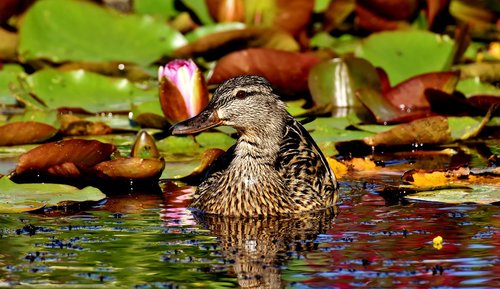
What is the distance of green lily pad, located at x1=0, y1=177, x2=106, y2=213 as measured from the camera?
7691 mm

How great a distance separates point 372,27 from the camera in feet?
44.1

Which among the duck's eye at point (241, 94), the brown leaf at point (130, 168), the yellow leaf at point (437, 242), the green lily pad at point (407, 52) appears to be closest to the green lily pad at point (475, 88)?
the green lily pad at point (407, 52)

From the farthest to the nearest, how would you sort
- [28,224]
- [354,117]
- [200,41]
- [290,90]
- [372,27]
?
[372,27] → [200,41] → [290,90] → [354,117] → [28,224]

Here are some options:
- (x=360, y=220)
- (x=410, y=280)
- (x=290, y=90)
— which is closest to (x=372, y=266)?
(x=410, y=280)

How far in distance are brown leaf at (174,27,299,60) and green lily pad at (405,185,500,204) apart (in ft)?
14.8

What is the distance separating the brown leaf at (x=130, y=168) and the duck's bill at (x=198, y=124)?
58 cm

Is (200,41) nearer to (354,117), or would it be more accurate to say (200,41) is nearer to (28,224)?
(354,117)

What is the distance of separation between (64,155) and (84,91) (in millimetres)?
3078

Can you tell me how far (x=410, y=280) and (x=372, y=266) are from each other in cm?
34

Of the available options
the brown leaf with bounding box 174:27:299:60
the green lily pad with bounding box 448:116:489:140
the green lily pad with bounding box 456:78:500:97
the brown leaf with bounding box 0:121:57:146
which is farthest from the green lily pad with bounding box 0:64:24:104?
the green lily pad with bounding box 456:78:500:97

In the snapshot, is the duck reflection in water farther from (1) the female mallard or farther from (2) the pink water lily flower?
(2) the pink water lily flower

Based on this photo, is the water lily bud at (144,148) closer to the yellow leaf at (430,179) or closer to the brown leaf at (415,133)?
the brown leaf at (415,133)

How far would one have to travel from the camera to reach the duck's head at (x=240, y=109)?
26.0 ft

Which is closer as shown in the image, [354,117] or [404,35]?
[354,117]
